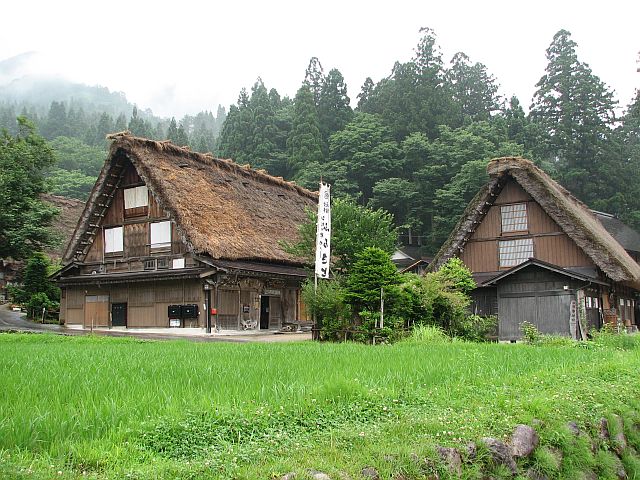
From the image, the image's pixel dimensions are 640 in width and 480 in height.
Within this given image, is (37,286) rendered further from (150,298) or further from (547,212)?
(547,212)

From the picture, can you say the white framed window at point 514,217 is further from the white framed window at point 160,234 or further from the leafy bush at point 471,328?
the white framed window at point 160,234

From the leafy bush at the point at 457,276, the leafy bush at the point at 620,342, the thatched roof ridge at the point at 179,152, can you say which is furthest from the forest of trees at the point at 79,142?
the leafy bush at the point at 620,342

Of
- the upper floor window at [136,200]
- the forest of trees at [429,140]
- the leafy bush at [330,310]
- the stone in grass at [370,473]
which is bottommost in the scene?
the stone in grass at [370,473]

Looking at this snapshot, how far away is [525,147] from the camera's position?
140 ft

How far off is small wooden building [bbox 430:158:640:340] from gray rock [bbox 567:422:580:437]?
14.4m

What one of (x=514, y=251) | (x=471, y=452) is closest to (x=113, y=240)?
(x=514, y=251)

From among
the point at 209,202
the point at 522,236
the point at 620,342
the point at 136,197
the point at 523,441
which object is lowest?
the point at 620,342

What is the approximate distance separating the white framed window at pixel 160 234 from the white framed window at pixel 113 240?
1953mm

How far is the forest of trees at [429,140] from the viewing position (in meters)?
39.0

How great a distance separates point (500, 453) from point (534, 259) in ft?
52.0

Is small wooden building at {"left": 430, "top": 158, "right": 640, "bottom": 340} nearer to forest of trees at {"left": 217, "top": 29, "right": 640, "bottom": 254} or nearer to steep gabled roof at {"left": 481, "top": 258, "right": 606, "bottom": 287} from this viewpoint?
steep gabled roof at {"left": 481, "top": 258, "right": 606, "bottom": 287}

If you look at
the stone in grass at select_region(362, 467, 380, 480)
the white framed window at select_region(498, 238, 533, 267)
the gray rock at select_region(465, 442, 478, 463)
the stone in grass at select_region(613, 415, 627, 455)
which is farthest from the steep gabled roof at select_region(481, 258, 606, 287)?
the stone in grass at select_region(362, 467, 380, 480)

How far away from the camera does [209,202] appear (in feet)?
77.6

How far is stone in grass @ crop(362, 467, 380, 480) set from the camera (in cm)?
378
